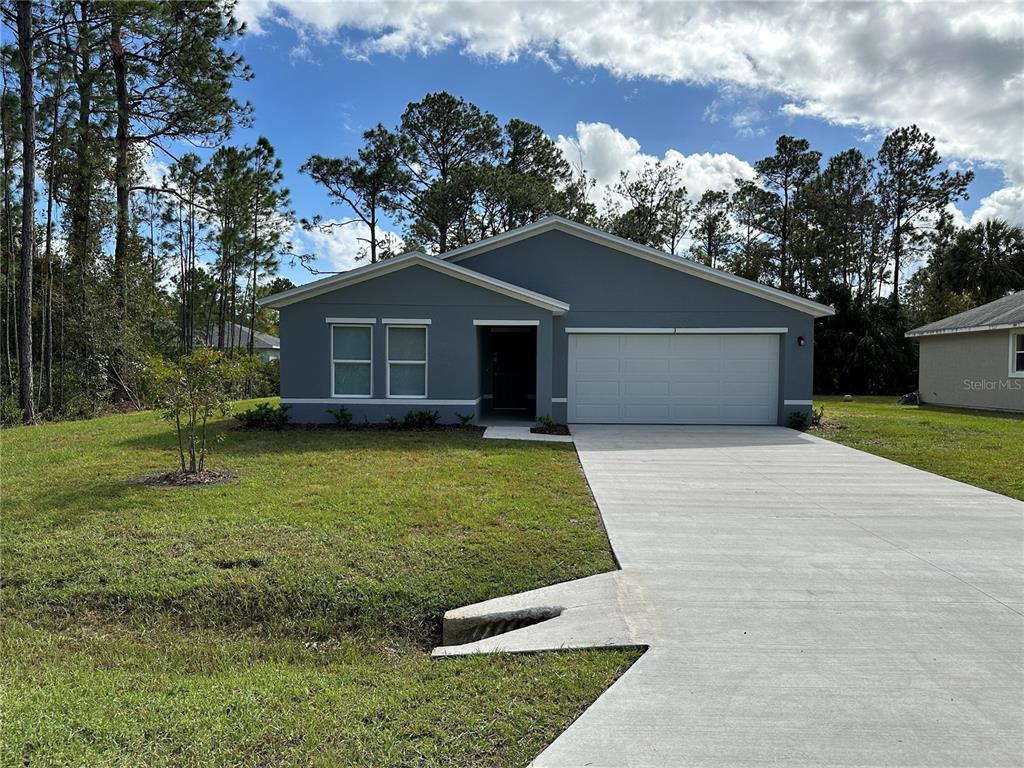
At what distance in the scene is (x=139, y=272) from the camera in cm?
1816

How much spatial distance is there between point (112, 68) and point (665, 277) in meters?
17.2

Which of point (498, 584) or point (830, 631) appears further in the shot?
point (498, 584)

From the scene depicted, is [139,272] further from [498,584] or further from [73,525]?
[498,584]

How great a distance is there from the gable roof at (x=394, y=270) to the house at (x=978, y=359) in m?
14.8

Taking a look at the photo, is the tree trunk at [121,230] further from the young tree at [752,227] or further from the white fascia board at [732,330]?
the young tree at [752,227]

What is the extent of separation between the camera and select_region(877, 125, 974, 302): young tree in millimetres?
30156

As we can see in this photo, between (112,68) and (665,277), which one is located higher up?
(112,68)

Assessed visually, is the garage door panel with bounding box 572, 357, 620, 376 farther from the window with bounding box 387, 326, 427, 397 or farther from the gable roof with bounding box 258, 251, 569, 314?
the window with bounding box 387, 326, 427, 397

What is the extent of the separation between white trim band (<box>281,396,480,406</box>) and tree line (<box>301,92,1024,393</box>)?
1347 centimetres

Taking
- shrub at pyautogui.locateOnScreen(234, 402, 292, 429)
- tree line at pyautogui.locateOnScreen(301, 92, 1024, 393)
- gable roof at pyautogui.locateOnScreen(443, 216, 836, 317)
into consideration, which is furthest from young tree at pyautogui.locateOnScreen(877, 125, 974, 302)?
shrub at pyautogui.locateOnScreen(234, 402, 292, 429)

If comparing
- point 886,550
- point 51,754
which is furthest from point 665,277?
point 51,754

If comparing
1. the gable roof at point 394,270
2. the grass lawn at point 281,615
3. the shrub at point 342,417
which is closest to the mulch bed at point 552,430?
the gable roof at point 394,270

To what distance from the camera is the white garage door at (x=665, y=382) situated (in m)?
13.9

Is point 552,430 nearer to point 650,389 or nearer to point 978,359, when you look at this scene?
point 650,389
